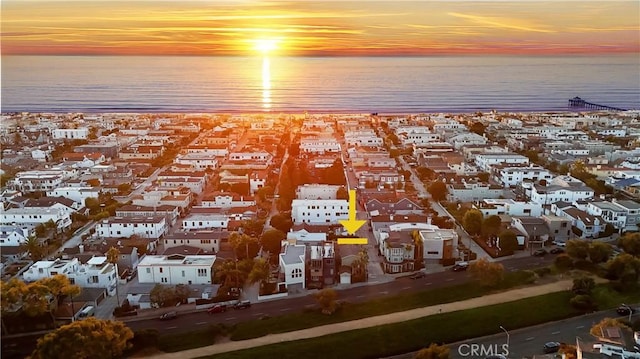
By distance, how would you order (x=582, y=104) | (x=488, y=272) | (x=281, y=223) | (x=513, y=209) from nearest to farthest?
1. (x=488, y=272)
2. (x=281, y=223)
3. (x=513, y=209)
4. (x=582, y=104)

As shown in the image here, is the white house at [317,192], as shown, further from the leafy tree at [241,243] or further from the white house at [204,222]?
the leafy tree at [241,243]

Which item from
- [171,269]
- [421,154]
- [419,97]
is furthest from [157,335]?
[419,97]

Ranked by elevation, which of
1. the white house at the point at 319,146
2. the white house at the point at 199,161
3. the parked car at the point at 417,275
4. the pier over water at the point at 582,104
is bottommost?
the parked car at the point at 417,275

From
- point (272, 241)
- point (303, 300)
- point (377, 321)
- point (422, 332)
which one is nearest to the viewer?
point (422, 332)

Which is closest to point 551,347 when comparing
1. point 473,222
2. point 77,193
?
point 473,222

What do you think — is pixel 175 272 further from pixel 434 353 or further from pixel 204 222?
pixel 434 353

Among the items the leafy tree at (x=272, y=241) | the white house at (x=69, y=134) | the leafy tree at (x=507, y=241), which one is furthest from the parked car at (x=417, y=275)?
the white house at (x=69, y=134)
